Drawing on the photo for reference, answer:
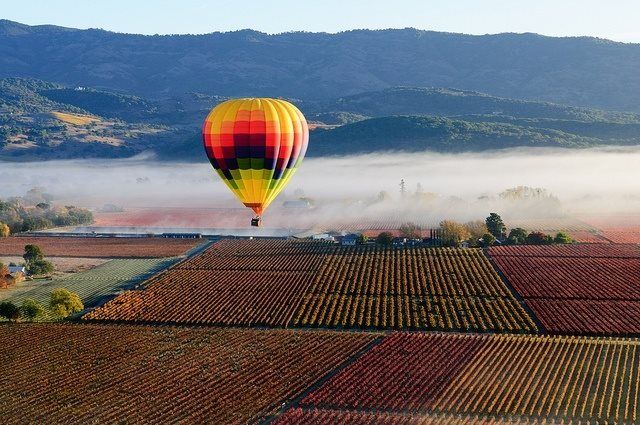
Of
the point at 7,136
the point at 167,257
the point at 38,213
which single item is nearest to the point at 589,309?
the point at 167,257

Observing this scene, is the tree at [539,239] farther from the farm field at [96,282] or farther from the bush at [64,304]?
the bush at [64,304]

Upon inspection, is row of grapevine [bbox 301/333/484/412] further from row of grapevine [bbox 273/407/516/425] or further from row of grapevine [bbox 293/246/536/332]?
row of grapevine [bbox 293/246/536/332]

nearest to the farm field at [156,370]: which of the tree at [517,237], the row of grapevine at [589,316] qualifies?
the row of grapevine at [589,316]

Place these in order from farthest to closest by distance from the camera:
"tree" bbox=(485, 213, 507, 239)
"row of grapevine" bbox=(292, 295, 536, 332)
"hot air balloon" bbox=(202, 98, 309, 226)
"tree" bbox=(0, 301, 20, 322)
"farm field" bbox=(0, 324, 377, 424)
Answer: "tree" bbox=(485, 213, 507, 239)
"tree" bbox=(0, 301, 20, 322)
"row of grapevine" bbox=(292, 295, 536, 332)
"hot air balloon" bbox=(202, 98, 309, 226)
"farm field" bbox=(0, 324, 377, 424)

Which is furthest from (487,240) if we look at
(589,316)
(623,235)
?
(589,316)

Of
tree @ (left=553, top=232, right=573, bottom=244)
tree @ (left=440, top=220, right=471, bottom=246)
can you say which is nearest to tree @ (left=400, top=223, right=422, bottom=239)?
tree @ (left=440, top=220, right=471, bottom=246)

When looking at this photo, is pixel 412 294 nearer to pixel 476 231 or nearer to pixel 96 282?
pixel 96 282
